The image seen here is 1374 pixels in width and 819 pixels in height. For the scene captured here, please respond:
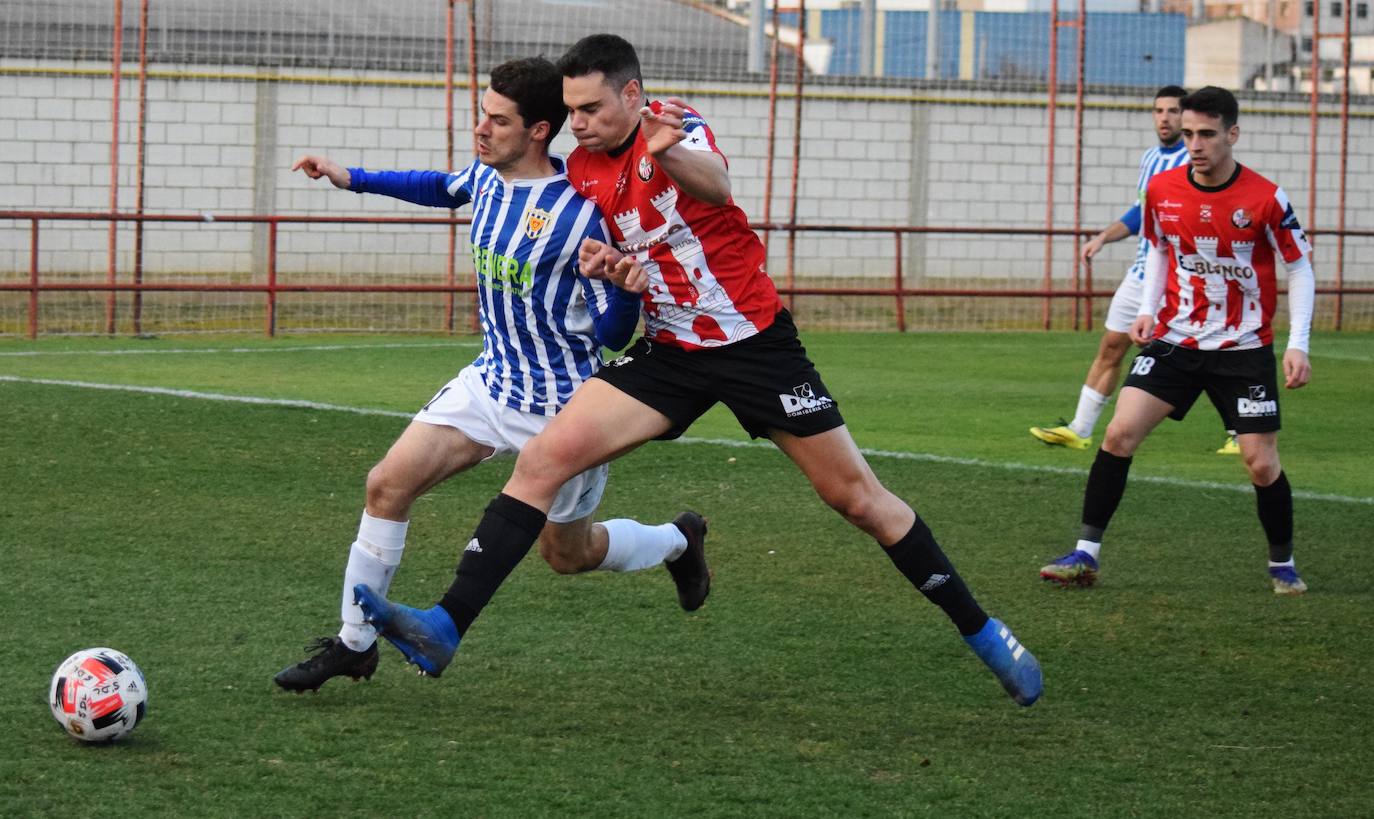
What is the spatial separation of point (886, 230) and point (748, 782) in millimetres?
14798

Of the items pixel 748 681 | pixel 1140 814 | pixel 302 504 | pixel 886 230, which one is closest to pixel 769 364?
pixel 748 681

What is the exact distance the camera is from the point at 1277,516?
273 inches

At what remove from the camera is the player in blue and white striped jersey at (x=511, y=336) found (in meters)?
5.09

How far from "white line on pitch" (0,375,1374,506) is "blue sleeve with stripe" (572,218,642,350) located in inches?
194

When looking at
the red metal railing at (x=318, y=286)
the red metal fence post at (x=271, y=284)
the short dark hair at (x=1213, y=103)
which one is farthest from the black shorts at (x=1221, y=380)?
the red metal fence post at (x=271, y=284)

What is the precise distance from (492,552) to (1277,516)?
11.5 ft

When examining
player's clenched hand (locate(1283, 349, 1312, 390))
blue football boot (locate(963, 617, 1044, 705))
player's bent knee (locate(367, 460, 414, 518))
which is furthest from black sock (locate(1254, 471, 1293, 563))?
player's bent knee (locate(367, 460, 414, 518))

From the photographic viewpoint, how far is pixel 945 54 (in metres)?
25.5

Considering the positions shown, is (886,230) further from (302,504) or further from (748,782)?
(748,782)

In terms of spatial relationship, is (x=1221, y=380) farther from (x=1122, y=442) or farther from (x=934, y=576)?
(x=934, y=576)

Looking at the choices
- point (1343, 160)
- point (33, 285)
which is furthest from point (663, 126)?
point (1343, 160)

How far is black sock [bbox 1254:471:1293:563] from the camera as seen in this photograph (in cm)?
689

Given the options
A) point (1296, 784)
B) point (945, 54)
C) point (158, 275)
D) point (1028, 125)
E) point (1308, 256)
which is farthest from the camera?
point (945, 54)

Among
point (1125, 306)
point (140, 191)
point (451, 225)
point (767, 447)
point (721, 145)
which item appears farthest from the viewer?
point (721, 145)
